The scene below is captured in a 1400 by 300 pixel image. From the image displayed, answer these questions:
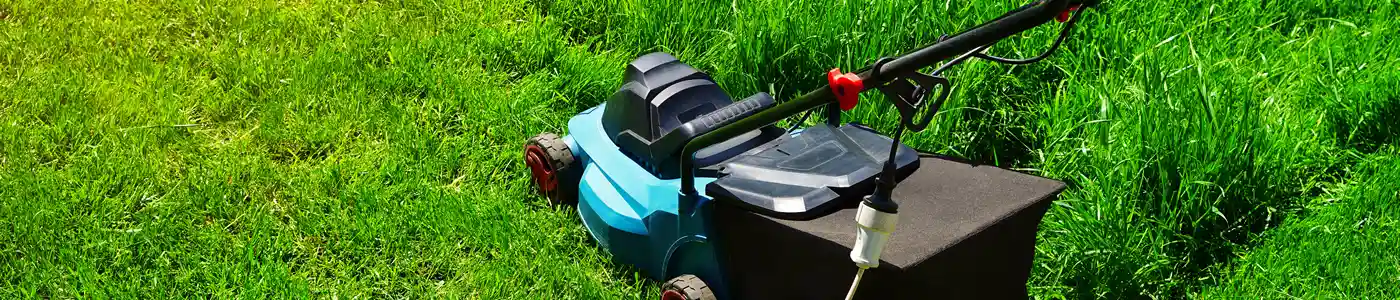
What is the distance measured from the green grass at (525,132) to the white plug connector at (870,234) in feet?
2.90

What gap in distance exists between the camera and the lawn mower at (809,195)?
194 cm

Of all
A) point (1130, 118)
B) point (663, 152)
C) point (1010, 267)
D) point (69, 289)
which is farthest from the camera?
point (1130, 118)

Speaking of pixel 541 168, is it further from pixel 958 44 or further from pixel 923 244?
pixel 958 44

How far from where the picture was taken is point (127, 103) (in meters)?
3.55

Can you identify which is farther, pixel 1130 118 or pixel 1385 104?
pixel 1385 104

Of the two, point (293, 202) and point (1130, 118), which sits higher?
point (1130, 118)

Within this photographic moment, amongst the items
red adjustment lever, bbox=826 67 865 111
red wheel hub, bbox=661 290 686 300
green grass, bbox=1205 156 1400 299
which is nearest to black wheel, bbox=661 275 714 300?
red wheel hub, bbox=661 290 686 300

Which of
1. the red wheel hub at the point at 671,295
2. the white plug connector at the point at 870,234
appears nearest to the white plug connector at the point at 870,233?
the white plug connector at the point at 870,234

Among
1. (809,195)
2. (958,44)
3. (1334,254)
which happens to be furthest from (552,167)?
(1334,254)

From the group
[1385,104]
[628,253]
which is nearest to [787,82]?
[628,253]

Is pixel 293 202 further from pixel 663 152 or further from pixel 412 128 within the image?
pixel 663 152

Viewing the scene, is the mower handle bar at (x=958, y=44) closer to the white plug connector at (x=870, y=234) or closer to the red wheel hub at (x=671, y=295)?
the white plug connector at (x=870, y=234)

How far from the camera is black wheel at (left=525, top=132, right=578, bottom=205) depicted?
3.01 m

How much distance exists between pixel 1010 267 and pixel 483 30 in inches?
83.9
